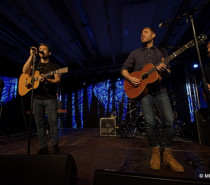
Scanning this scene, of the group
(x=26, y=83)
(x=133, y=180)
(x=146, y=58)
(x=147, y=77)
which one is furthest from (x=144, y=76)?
(x=26, y=83)

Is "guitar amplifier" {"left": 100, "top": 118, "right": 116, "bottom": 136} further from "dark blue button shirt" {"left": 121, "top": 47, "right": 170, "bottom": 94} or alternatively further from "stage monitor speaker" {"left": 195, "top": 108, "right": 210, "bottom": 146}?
"dark blue button shirt" {"left": 121, "top": 47, "right": 170, "bottom": 94}

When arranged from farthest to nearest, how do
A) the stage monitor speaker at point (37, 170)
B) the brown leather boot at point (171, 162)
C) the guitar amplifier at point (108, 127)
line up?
the guitar amplifier at point (108, 127) → the brown leather boot at point (171, 162) → the stage monitor speaker at point (37, 170)

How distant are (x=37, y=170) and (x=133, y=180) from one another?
807 millimetres

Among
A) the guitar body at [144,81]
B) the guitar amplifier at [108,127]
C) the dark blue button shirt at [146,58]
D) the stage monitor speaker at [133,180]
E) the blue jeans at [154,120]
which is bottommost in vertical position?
the guitar amplifier at [108,127]

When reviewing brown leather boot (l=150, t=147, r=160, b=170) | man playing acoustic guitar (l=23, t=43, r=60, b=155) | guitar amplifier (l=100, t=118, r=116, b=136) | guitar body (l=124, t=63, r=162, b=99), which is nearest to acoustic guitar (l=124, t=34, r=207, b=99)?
guitar body (l=124, t=63, r=162, b=99)

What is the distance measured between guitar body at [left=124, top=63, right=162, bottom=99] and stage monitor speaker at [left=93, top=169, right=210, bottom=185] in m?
1.21

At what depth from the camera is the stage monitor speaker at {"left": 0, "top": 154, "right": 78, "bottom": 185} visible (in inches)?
39.5

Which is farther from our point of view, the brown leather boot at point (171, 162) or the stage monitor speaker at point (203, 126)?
the stage monitor speaker at point (203, 126)

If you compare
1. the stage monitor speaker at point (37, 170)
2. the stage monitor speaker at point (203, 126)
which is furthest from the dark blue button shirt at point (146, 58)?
the stage monitor speaker at point (203, 126)

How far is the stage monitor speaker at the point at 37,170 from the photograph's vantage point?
1.00m

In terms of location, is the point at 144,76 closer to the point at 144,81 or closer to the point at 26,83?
the point at 144,81

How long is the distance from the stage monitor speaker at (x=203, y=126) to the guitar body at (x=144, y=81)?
2.52 meters

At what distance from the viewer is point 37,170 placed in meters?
1.04

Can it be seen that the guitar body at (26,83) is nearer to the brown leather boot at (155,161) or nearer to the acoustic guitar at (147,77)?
the acoustic guitar at (147,77)
